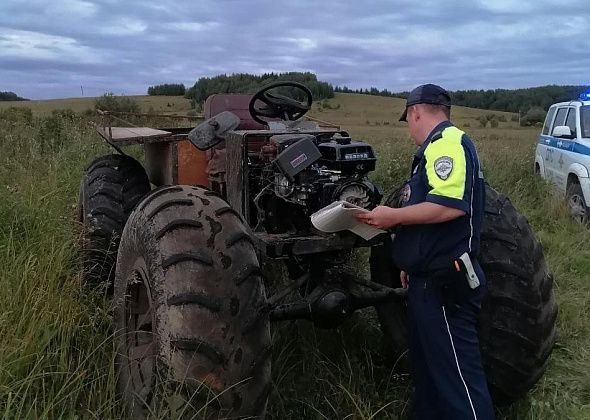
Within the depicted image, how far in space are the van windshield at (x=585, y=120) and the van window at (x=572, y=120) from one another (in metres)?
0.15

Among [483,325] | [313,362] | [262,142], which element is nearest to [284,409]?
[313,362]

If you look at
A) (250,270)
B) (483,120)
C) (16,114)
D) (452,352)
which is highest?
(16,114)

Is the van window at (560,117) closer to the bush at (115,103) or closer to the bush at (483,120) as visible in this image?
the bush at (115,103)

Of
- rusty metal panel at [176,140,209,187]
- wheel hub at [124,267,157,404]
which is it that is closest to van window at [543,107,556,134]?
rusty metal panel at [176,140,209,187]

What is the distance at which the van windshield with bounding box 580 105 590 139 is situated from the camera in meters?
9.61

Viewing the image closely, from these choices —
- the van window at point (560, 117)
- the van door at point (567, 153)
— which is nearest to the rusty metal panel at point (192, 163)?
the van door at point (567, 153)

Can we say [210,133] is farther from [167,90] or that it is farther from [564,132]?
[167,90]

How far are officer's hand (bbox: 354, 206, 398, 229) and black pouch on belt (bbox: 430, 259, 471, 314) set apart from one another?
0.33 metres

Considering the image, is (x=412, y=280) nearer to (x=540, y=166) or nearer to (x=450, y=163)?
(x=450, y=163)

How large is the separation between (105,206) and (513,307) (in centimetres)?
304

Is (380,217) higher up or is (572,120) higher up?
(572,120)

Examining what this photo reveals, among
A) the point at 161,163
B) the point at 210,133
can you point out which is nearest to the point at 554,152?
the point at 161,163

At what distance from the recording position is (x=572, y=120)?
33.3 feet

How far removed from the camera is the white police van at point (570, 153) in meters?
9.12
